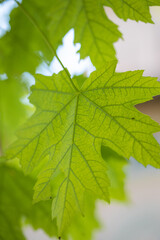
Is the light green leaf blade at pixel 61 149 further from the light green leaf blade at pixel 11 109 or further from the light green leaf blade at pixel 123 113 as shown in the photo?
the light green leaf blade at pixel 11 109

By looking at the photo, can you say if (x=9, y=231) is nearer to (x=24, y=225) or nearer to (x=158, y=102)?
(x=24, y=225)

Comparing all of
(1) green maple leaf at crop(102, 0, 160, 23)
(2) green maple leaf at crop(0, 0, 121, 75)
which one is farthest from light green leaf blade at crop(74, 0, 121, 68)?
(1) green maple leaf at crop(102, 0, 160, 23)

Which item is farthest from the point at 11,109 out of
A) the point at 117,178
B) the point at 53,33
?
the point at 117,178

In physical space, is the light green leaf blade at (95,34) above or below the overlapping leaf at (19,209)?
above

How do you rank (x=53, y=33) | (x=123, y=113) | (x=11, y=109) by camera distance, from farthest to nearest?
(x=11, y=109) → (x=53, y=33) → (x=123, y=113)

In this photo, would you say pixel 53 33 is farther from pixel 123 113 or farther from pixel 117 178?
pixel 117 178

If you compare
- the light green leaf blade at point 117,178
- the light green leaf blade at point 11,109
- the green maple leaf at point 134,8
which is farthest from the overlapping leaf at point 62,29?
the light green leaf blade at point 117,178

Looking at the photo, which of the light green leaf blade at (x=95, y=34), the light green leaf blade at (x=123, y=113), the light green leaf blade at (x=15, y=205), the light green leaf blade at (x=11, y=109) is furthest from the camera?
the light green leaf blade at (x=11, y=109)

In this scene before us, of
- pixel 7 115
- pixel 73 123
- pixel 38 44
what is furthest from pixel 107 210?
pixel 73 123
